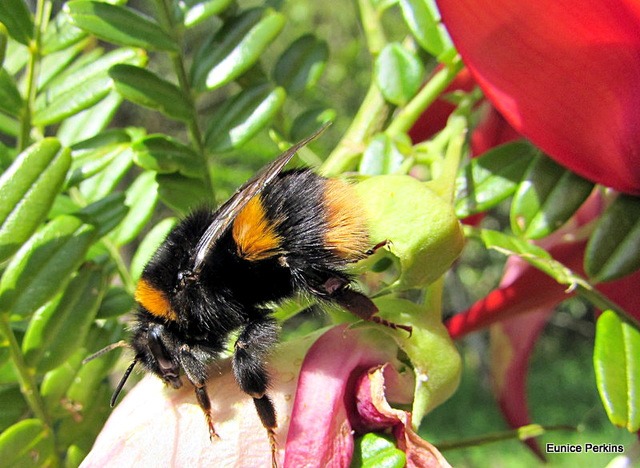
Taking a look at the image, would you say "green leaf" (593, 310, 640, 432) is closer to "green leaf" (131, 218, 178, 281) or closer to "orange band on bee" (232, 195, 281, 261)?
"orange band on bee" (232, 195, 281, 261)

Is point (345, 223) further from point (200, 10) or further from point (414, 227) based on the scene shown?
point (200, 10)

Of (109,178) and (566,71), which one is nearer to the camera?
(566,71)

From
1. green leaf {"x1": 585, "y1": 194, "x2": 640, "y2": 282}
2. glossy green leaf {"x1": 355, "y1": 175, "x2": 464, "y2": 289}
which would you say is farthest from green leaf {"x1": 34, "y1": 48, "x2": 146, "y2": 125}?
green leaf {"x1": 585, "y1": 194, "x2": 640, "y2": 282}

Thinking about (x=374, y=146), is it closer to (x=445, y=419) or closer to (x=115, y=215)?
(x=115, y=215)

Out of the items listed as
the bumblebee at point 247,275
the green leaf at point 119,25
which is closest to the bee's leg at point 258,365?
the bumblebee at point 247,275

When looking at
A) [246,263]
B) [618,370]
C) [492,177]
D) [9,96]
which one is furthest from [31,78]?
[618,370]

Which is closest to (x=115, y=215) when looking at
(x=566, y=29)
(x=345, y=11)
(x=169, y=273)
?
(x=169, y=273)
